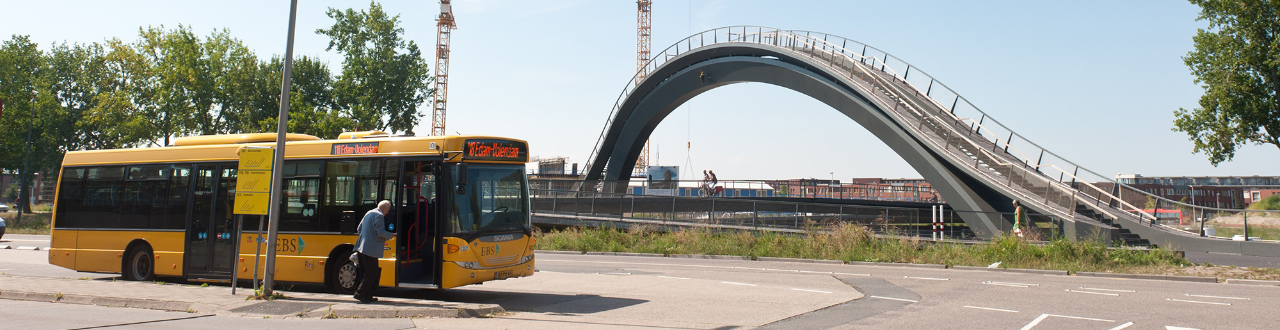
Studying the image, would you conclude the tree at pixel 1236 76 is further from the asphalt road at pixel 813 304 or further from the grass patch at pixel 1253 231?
the asphalt road at pixel 813 304

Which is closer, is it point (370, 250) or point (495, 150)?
point (370, 250)

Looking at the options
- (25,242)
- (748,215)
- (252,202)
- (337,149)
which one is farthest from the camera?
(25,242)

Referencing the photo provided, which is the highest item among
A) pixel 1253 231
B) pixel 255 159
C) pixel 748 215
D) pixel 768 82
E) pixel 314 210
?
pixel 768 82

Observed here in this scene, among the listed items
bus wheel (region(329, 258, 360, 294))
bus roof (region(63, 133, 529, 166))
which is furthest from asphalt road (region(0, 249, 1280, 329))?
bus roof (region(63, 133, 529, 166))

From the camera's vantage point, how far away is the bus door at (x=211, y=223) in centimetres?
1266

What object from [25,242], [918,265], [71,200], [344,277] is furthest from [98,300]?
[25,242]

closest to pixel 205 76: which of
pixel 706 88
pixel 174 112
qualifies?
pixel 174 112

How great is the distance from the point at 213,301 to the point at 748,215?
59.3 feet

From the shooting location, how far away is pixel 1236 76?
3512 centimetres

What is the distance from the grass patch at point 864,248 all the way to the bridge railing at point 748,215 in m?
1.25

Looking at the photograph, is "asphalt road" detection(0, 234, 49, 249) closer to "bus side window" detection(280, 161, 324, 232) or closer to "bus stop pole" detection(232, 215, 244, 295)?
"bus stop pole" detection(232, 215, 244, 295)

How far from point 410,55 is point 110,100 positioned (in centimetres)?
2076

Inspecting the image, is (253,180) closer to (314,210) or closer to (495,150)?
(314,210)

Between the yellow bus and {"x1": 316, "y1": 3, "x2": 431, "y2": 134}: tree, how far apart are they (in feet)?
146
